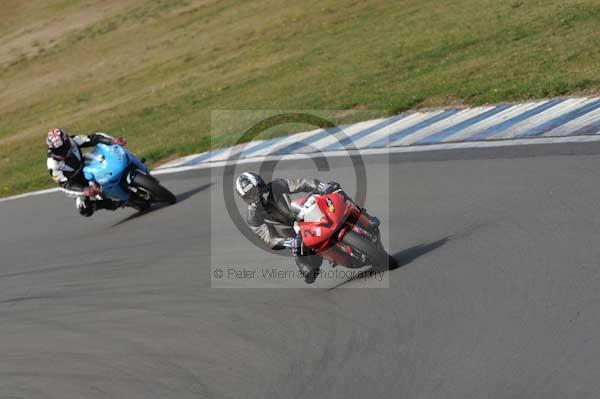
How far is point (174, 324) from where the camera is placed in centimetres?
919

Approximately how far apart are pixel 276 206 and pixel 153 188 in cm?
556

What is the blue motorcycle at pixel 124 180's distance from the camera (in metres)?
14.7

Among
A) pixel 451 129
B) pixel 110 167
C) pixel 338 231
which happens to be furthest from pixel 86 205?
pixel 338 231

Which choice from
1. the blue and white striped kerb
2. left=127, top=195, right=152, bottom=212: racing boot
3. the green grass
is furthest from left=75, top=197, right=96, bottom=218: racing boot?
the green grass

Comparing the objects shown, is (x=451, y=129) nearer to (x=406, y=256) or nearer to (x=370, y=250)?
(x=406, y=256)

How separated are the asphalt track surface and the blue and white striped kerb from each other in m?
0.83

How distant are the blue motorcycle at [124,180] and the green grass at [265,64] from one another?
464 cm

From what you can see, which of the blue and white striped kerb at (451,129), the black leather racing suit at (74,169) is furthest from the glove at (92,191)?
the blue and white striped kerb at (451,129)

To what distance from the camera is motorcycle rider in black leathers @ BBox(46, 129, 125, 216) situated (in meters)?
14.8

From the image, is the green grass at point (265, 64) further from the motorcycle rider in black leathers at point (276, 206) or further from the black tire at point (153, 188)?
the motorcycle rider in black leathers at point (276, 206)

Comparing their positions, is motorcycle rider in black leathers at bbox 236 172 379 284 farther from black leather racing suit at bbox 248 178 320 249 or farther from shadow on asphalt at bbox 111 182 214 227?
shadow on asphalt at bbox 111 182 214 227

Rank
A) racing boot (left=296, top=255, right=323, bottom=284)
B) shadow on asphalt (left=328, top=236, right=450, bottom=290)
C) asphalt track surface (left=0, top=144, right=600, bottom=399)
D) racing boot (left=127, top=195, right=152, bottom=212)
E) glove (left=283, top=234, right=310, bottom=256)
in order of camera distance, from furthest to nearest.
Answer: racing boot (left=127, top=195, right=152, bottom=212) → racing boot (left=296, top=255, right=323, bottom=284) → shadow on asphalt (left=328, top=236, right=450, bottom=290) → glove (left=283, top=234, right=310, bottom=256) → asphalt track surface (left=0, top=144, right=600, bottom=399)

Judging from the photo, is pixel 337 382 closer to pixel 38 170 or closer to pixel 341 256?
pixel 341 256

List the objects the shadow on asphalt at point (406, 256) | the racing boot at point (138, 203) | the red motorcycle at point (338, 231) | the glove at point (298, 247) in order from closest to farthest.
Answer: the red motorcycle at point (338, 231), the glove at point (298, 247), the shadow on asphalt at point (406, 256), the racing boot at point (138, 203)
